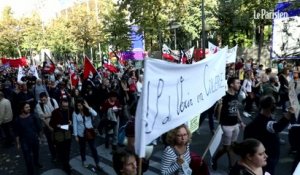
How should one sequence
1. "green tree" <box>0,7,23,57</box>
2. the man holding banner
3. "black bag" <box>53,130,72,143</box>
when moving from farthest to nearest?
1. "green tree" <box>0,7,23,57</box>
2. "black bag" <box>53,130,72,143</box>
3. the man holding banner

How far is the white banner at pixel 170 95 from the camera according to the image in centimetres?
310

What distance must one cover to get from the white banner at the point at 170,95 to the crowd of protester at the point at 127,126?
0.33 meters

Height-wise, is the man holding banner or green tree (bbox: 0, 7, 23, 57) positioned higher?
green tree (bbox: 0, 7, 23, 57)

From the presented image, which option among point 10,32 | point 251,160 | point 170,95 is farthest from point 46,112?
point 10,32

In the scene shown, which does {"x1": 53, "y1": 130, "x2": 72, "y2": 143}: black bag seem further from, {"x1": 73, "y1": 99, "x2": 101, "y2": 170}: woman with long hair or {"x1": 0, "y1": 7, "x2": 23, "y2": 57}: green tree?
{"x1": 0, "y1": 7, "x2": 23, "y2": 57}: green tree

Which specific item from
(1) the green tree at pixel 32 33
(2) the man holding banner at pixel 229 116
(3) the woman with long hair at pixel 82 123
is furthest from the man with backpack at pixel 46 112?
(1) the green tree at pixel 32 33

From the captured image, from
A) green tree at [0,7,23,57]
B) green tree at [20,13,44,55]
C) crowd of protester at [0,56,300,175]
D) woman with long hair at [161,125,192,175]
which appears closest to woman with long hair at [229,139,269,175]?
crowd of protester at [0,56,300,175]

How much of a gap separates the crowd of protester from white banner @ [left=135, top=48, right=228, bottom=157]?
1.08 feet

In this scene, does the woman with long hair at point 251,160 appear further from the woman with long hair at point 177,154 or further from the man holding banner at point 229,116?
the man holding banner at point 229,116

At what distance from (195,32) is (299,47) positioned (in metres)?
12.9

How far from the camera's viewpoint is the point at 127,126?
15.8 feet

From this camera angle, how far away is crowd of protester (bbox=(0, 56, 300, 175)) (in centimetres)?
379

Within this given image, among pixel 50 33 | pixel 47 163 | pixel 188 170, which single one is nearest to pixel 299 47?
pixel 47 163

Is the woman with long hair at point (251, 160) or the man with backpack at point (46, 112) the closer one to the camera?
the woman with long hair at point (251, 160)
